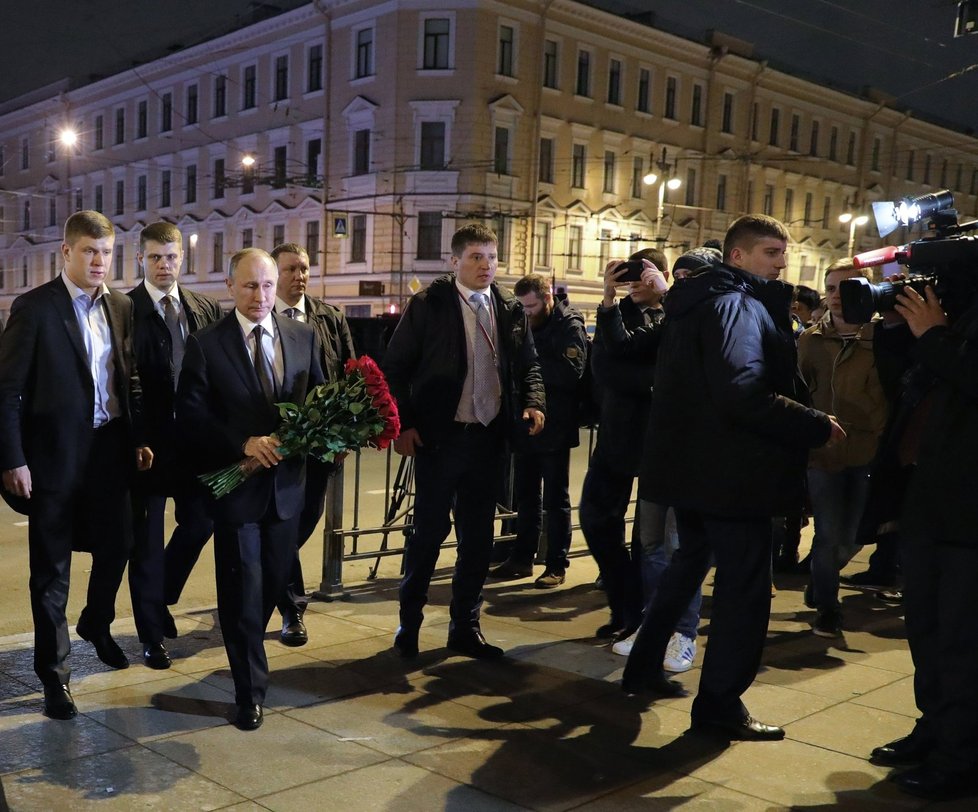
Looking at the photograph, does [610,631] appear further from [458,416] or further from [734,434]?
[734,434]

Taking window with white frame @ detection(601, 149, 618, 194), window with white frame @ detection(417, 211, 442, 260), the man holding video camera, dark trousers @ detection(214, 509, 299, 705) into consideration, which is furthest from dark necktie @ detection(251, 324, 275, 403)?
window with white frame @ detection(601, 149, 618, 194)

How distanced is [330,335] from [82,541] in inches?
74.7

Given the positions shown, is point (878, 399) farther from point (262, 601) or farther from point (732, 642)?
point (262, 601)

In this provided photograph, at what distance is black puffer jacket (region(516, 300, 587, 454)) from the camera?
7148 mm

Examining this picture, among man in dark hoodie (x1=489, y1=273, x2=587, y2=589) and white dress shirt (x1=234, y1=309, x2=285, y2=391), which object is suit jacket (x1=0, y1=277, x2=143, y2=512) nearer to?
white dress shirt (x1=234, y1=309, x2=285, y2=391)

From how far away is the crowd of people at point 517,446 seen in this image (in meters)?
4.06

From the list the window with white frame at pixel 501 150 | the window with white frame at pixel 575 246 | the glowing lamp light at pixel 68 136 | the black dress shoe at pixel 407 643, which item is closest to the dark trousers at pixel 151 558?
the black dress shoe at pixel 407 643

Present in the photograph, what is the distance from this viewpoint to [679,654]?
5.27m

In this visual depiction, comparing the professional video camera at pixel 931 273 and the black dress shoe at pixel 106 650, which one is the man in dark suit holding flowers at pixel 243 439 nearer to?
the black dress shoe at pixel 106 650

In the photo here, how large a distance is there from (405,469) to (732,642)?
3.97 meters

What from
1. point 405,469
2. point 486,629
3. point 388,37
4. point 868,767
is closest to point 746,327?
point 868,767

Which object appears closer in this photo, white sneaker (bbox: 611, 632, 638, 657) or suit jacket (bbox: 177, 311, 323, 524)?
suit jacket (bbox: 177, 311, 323, 524)

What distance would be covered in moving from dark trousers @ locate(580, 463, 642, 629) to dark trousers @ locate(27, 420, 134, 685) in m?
2.36

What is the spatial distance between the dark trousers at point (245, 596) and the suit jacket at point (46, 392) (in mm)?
755
